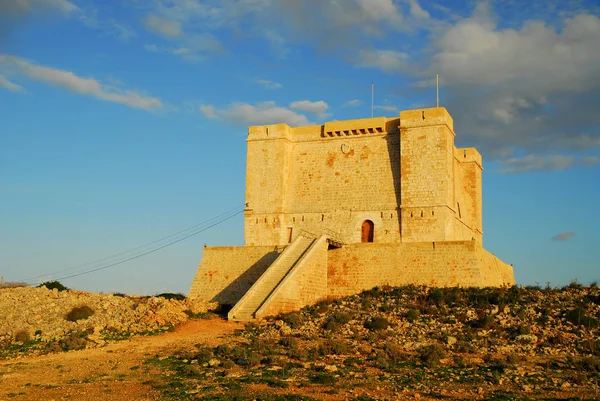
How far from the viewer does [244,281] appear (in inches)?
1201

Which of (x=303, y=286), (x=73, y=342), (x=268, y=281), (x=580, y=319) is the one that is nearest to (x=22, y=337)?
(x=73, y=342)

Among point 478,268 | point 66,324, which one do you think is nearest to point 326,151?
point 478,268

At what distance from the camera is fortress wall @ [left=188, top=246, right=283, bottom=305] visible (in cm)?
3048

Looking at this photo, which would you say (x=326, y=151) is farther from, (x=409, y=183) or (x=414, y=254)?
(x=414, y=254)

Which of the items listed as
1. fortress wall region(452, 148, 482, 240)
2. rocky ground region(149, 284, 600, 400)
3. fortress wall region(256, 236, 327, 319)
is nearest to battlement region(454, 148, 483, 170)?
fortress wall region(452, 148, 482, 240)

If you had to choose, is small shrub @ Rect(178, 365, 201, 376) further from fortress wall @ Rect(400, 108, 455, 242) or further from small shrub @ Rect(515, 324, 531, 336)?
fortress wall @ Rect(400, 108, 455, 242)

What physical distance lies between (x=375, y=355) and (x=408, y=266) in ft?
32.2

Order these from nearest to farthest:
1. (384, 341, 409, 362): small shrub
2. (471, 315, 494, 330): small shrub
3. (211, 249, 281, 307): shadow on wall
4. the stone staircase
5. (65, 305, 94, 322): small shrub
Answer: (384, 341, 409, 362): small shrub → (471, 315, 494, 330): small shrub → (65, 305, 94, 322): small shrub → the stone staircase → (211, 249, 281, 307): shadow on wall

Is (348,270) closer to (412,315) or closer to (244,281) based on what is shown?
(244,281)

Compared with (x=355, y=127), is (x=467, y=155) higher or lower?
lower

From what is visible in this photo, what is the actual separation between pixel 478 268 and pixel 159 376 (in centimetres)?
1422

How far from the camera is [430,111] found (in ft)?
103

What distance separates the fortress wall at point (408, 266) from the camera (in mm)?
26953

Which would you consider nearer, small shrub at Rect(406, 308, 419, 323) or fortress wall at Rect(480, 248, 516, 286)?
small shrub at Rect(406, 308, 419, 323)
